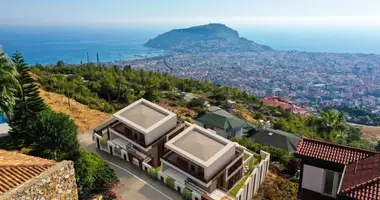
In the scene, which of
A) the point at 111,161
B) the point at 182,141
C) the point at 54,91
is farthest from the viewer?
the point at 54,91

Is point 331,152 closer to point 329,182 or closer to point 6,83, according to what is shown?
point 329,182

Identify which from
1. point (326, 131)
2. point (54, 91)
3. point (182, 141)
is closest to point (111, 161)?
point (182, 141)

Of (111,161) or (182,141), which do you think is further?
(111,161)

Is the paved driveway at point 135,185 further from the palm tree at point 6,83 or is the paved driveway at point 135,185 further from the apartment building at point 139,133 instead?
the palm tree at point 6,83

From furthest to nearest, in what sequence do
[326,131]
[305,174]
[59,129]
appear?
[326,131], [59,129], [305,174]

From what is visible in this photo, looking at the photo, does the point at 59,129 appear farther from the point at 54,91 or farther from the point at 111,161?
the point at 54,91

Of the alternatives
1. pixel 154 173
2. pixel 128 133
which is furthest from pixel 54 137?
pixel 154 173

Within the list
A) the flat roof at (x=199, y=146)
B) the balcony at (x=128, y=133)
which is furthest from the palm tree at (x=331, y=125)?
the balcony at (x=128, y=133)
